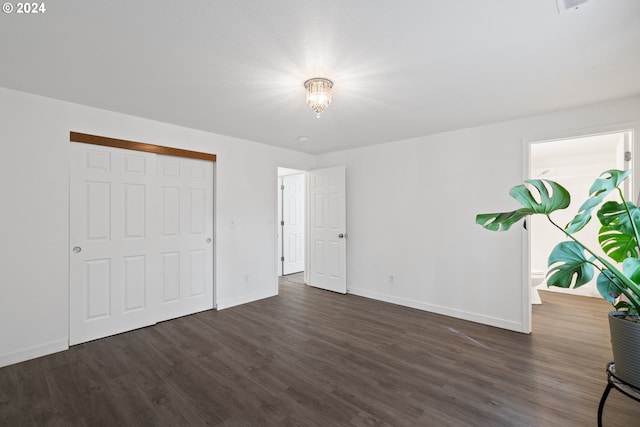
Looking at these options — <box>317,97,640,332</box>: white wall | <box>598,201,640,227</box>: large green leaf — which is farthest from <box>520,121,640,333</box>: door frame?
<box>598,201,640,227</box>: large green leaf

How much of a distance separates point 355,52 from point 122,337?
3.59 m

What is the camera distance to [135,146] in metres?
3.17

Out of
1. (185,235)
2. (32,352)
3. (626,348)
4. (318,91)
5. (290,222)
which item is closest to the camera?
(626,348)

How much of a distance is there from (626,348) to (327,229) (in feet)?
12.6

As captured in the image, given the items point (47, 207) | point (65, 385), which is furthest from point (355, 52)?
point (65, 385)

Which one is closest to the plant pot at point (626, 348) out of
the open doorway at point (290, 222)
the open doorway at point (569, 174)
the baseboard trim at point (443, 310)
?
the baseboard trim at point (443, 310)

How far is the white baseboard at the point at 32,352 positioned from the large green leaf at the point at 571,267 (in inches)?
160

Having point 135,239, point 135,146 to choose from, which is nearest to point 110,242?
point 135,239

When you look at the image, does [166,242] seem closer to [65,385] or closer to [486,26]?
[65,385]

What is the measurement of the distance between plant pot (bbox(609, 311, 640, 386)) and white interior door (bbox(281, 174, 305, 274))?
17.3ft

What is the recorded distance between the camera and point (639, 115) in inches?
102

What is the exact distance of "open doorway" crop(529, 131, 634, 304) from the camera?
13.6 ft

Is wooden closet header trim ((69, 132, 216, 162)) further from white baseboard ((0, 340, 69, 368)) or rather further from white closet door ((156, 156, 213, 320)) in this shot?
white baseboard ((0, 340, 69, 368))

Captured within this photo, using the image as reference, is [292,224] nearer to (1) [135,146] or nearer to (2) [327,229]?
(2) [327,229]
